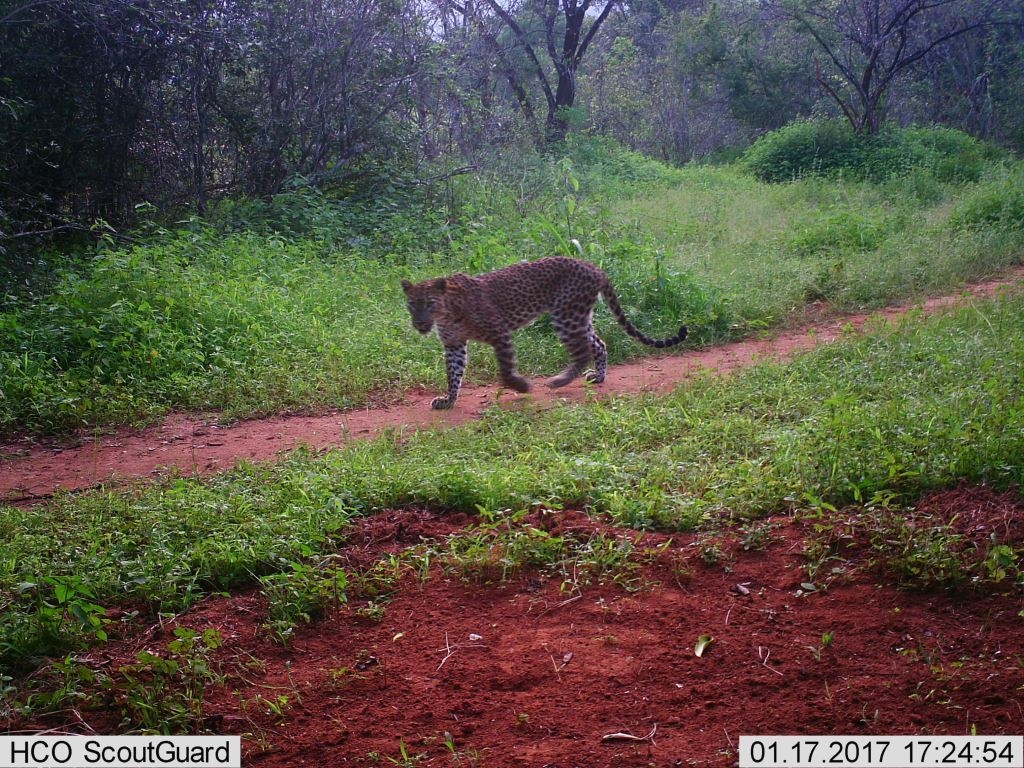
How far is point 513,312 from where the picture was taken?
854cm

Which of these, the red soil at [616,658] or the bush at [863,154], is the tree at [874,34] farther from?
the red soil at [616,658]

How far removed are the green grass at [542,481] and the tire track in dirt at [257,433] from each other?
542 millimetres

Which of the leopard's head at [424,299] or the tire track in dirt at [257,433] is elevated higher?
the leopard's head at [424,299]

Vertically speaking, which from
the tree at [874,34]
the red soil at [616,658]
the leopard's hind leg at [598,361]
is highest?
the tree at [874,34]

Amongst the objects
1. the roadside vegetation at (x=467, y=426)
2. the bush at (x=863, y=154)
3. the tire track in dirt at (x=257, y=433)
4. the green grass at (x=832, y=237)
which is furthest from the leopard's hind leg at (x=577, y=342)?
the bush at (x=863, y=154)

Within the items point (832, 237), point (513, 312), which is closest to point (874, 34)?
point (832, 237)

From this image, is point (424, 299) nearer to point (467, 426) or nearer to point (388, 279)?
point (467, 426)

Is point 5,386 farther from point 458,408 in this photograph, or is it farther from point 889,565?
point 889,565

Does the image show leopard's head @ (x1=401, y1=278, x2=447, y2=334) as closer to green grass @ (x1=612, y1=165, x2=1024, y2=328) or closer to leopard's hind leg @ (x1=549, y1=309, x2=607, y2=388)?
leopard's hind leg @ (x1=549, y1=309, x2=607, y2=388)

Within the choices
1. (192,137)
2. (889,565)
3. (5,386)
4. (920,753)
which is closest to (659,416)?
(889,565)

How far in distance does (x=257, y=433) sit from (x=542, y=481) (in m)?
2.91

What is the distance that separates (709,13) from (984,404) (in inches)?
819

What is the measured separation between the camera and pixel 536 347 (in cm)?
954

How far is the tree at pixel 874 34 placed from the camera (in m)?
21.1
